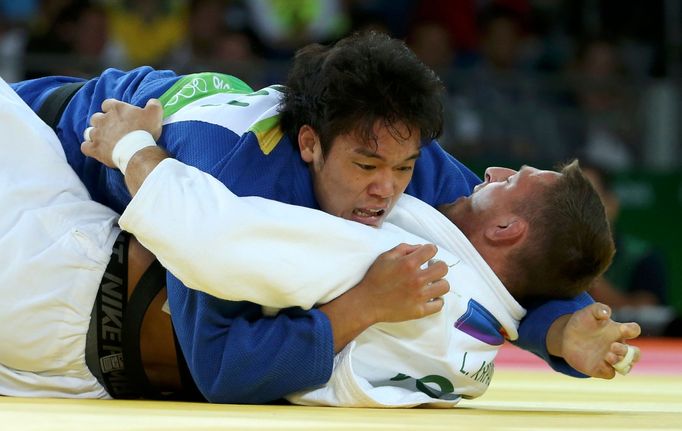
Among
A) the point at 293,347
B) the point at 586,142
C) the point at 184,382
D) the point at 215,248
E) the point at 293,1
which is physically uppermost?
the point at 215,248

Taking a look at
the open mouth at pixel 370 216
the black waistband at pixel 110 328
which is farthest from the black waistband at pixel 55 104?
the open mouth at pixel 370 216

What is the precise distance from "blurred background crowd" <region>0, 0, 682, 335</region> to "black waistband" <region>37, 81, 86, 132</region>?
336cm

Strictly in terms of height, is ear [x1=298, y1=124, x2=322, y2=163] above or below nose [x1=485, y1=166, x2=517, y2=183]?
above

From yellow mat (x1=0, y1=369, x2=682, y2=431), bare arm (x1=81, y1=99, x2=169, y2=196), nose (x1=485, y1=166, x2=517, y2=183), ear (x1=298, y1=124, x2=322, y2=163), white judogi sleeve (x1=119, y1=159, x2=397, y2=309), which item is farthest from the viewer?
nose (x1=485, y1=166, x2=517, y2=183)

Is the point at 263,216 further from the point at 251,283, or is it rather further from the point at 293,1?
the point at 293,1

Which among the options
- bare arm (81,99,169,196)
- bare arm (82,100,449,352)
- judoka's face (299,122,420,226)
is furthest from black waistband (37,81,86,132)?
judoka's face (299,122,420,226)

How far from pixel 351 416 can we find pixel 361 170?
0.60 meters

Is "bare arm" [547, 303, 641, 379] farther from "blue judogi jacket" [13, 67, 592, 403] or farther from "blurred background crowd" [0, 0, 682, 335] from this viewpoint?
"blurred background crowd" [0, 0, 682, 335]

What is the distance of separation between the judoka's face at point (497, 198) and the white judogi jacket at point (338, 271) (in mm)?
124

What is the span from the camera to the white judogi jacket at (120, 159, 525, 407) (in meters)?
2.40

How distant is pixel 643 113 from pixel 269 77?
7.83 feet

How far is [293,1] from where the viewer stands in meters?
8.00

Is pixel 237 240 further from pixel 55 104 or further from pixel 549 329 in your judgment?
pixel 55 104

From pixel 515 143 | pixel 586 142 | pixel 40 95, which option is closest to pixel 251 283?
pixel 40 95
